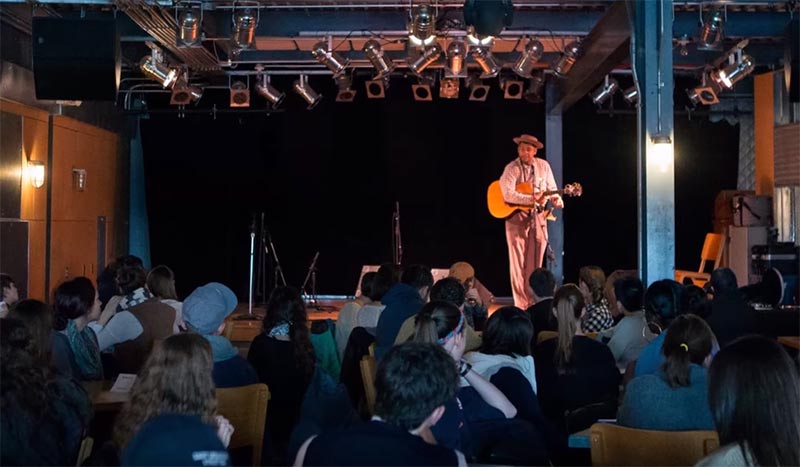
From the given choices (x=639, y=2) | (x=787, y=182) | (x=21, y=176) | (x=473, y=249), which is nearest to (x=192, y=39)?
(x=21, y=176)

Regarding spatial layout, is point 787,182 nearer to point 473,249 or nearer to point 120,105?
point 473,249

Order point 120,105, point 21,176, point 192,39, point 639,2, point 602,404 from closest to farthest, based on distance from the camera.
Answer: point 602,404
point 639,2
point 192,39
point 21,176
point 120,105

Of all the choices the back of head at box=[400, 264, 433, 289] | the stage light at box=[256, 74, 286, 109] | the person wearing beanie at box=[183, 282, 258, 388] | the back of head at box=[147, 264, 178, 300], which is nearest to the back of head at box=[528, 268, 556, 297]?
the back of head at box=[400, 264, 433, 289]

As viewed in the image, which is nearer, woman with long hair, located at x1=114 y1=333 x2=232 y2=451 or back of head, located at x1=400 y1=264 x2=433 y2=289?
woman with long hair, located at x1=114 y1=333 x2=232 y2=451

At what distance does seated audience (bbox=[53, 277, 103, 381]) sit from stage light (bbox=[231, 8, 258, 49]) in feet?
15.0

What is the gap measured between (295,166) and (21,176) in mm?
4322

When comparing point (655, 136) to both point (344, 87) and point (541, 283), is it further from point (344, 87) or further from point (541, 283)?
point (344, 87)

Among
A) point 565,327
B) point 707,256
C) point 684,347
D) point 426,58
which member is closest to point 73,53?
point 426,58

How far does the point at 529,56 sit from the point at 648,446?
729cm

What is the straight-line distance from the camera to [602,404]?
4.04 m

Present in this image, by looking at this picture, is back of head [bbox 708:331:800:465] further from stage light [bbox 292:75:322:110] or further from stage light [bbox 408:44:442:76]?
stage light [bbox 292:75:322:110]

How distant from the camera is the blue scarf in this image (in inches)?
175

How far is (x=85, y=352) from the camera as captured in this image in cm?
447

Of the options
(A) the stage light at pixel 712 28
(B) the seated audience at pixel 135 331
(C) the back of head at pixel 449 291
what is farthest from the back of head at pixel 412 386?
(A) the stage light at pixel 712 28
